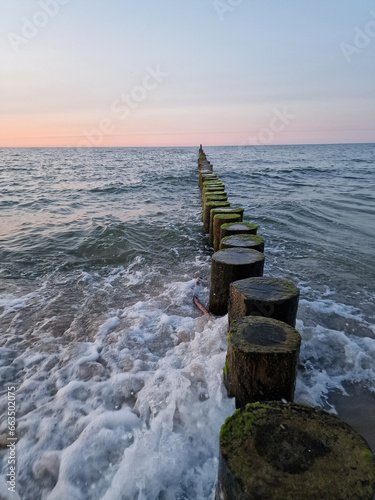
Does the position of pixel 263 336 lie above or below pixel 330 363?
above

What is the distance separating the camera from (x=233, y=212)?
242 inches

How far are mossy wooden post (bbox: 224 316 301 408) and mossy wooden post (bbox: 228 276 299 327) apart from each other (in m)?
0.49

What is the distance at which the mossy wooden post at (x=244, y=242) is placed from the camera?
4285mm

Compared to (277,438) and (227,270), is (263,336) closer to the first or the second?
(277,438)

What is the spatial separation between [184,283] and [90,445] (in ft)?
9.74

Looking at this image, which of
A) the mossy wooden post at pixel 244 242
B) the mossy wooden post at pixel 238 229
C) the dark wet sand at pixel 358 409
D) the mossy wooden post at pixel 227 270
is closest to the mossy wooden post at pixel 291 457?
the dark wet sand at pixel 358 409

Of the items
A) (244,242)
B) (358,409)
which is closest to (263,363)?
(358,409)

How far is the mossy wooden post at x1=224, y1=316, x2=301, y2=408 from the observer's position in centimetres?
207

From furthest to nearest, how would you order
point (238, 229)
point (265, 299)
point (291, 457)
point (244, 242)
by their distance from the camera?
point (238, 229), point (244, 242), point (265, 299), point (291, 457)

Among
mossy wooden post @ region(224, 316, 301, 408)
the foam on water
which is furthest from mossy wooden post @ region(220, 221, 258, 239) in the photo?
mossy wooden post @ region(224, 316, 301, 408)

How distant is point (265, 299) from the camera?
9.17 feet

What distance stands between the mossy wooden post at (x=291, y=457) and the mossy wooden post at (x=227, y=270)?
2024 mm

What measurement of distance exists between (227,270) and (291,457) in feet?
7.56

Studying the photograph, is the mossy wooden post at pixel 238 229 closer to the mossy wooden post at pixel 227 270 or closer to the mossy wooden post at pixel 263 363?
the mossy wooden post at pixel 227 270
